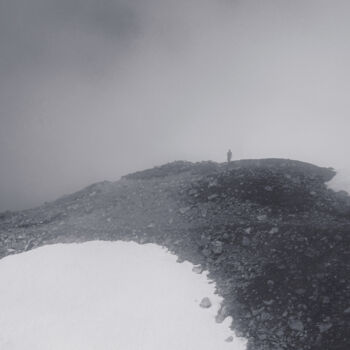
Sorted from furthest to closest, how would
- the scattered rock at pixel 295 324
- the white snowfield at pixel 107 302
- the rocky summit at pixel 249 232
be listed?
the white snowfield at pixel 107 302
the rocky summit at pixel 249 232
the scattered rock at pixel 295 324

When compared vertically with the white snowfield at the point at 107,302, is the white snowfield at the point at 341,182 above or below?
above

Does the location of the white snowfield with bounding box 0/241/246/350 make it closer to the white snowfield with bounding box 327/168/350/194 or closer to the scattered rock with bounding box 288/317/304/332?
the scattered rock with bounding box 288/317/304/332

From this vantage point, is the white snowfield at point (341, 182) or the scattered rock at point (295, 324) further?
the white snowfield at point (341, 182)

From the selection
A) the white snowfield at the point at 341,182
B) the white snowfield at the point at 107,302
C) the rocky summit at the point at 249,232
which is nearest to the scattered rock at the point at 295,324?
the rocky summit at the point at 249,232

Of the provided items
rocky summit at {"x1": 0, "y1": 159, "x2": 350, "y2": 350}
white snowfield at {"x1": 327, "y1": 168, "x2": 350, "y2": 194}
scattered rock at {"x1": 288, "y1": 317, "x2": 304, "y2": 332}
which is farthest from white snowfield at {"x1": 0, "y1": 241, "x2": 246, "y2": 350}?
white snowfield at {"x1": 327, "y1": 168, "x2": 350, "y2": 194}

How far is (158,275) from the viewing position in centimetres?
1909

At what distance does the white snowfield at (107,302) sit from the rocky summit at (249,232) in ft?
3.26

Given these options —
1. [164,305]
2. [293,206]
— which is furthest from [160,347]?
[293,206]

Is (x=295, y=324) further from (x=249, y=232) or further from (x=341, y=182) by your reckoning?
(x=341, y=182)

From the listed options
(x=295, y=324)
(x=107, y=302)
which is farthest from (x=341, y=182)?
(x=107, y=302)

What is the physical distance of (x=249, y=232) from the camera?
67.3 feet

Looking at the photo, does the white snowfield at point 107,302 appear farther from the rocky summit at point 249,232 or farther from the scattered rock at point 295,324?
the scattered rock at point 295,324

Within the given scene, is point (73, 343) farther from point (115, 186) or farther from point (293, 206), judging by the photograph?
point (115, 186)

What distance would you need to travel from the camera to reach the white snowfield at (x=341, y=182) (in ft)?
81.7
